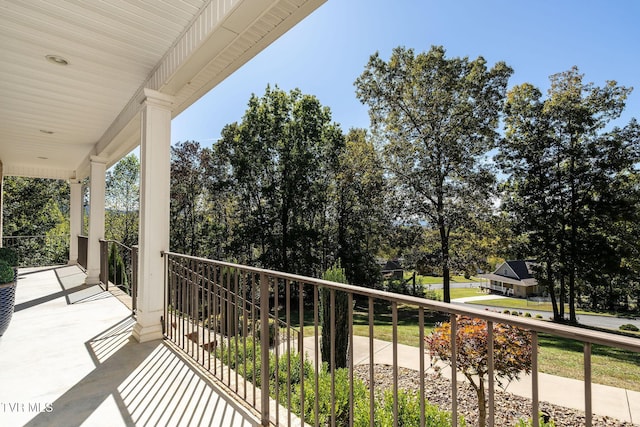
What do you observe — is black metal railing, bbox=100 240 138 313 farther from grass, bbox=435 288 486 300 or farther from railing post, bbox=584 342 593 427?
grass, bbox=435 288 486 300

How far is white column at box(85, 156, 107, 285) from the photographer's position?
5.79 metres

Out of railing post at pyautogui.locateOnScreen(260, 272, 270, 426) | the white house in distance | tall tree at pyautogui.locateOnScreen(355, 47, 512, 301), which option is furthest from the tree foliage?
the white house in distance

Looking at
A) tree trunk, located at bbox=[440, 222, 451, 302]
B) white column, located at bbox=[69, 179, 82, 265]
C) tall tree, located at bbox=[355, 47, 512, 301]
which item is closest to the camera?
white column, located at bbox=[69, 179, 82, 265]

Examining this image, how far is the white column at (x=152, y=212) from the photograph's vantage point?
302cm

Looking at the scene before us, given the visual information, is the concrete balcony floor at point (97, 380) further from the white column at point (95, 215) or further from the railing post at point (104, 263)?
the white column at point (95, 215)

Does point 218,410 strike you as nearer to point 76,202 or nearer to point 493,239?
point 76,202

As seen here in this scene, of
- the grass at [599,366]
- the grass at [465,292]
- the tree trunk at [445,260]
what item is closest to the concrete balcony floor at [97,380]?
the grass at [599,366]

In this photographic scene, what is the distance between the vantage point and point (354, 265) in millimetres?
15273

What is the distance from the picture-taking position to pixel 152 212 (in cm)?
304

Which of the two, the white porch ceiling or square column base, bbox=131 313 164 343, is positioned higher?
the white porch ceiling

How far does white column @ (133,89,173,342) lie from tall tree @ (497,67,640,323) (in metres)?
13.2

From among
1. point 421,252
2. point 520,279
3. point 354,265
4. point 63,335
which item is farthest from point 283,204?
point 520,279

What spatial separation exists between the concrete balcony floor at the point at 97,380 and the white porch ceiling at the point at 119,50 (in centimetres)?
237

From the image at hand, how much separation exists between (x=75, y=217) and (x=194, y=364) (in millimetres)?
7713
